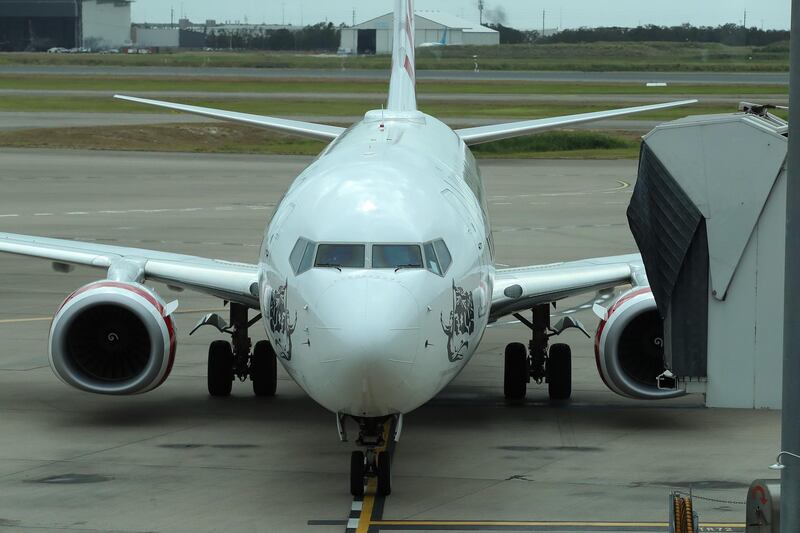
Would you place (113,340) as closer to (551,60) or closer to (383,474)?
(383,474)

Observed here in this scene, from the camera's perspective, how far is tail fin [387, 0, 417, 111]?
24625 millimetres

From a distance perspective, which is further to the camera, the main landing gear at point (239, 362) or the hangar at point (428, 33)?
the hangar at point (428, 33)

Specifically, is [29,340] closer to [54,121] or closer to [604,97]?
[54,121]

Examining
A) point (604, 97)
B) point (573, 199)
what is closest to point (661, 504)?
point (573, 199)

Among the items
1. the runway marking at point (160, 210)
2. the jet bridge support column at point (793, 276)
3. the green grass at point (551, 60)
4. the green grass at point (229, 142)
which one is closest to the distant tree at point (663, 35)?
the green grass at point (551, 60)

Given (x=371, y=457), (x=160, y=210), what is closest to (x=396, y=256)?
(x=371, y=457)

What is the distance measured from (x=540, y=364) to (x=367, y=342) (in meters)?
7.63

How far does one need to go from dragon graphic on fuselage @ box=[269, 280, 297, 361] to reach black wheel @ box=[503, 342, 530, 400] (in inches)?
225

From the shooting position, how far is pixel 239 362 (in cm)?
2045

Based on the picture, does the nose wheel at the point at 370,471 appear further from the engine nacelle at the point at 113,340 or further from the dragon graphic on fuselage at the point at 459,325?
the engine nacelle at the point at 113,340

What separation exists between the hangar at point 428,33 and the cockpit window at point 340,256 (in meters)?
161

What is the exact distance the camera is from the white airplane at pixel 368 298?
1360 cm

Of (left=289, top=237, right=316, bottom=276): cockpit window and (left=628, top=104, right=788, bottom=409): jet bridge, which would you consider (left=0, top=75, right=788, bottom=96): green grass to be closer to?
(left=289, top=237, right=316, bottom=276): cockpit window

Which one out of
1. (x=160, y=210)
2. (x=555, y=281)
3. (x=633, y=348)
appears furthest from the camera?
(x=160, y=210)
